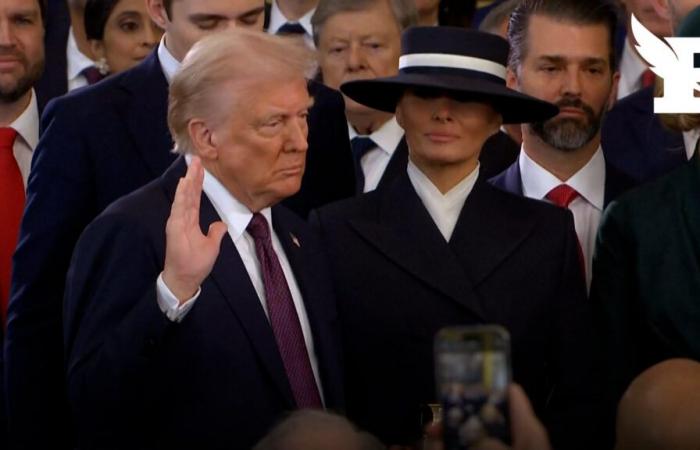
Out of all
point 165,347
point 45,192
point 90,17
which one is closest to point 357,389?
point 165,347

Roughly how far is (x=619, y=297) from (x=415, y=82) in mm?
630

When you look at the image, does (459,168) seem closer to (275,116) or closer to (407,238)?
(407,238)

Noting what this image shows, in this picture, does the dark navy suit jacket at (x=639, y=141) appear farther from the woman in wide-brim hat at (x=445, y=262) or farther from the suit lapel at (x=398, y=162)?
the woman in wide-brim hat at (x=445, y=262)

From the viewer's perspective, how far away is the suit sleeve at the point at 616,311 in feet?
12.5

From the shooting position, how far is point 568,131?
4469 mm

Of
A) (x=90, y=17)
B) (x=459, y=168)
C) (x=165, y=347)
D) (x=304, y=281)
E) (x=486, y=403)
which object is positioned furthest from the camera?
(x=90, y=17)

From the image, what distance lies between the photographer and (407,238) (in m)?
3.90

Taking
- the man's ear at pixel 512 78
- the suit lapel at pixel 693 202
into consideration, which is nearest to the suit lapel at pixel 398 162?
the man's ear at pixel 512 78

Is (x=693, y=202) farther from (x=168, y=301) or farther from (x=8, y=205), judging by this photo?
(x=8, y=205)

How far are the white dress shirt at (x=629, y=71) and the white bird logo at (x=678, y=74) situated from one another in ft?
4.75

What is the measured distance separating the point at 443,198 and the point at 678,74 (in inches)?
23.7

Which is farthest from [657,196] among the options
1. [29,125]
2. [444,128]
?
[29,125]

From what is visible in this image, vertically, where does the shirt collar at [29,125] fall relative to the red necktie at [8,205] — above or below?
above

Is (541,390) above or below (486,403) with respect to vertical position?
below
